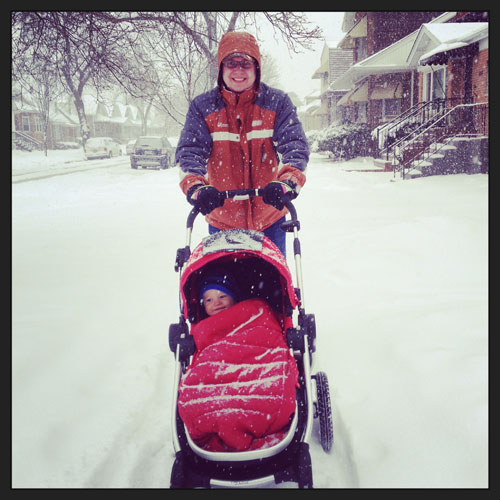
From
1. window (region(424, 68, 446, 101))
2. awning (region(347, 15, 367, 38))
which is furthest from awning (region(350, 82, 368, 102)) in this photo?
window (region(424, 68, 446, 101))

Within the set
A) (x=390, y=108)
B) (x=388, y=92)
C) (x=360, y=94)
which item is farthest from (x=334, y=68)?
(x=388, y=92)

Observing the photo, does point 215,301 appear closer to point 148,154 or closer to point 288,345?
point 288,345

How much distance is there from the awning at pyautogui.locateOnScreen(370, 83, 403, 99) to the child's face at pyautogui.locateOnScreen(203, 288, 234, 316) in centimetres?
2318

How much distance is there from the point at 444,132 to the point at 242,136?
48.1 feet

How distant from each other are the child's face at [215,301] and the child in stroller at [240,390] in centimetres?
29

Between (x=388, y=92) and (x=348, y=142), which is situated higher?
(x=388, y=92)

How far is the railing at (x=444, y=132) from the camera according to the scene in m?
14.1

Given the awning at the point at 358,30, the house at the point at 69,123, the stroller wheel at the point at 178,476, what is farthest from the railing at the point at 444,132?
the house at the point at 69,123

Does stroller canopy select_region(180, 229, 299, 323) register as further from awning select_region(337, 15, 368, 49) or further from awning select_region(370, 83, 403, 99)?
awning select_region(337, 15, 368, 49)

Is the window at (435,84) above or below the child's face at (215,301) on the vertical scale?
above

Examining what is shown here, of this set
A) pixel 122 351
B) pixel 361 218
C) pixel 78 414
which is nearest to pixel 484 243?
pixel 361 218

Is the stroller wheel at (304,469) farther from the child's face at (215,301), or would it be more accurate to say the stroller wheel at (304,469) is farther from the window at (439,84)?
the window at (439,84)

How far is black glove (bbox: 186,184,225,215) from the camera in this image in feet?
8.06

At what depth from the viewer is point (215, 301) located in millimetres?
2580
